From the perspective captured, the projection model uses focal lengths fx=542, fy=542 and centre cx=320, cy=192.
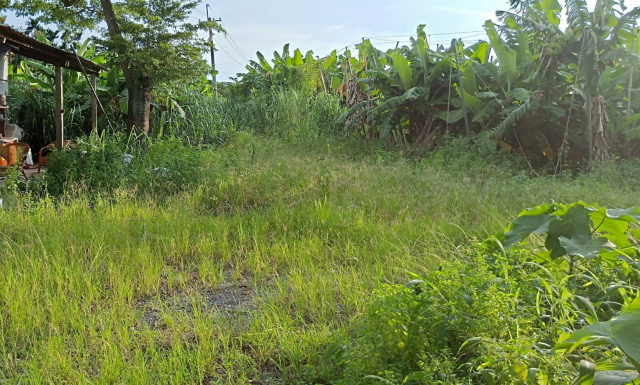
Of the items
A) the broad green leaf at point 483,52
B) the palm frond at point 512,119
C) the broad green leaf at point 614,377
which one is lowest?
the broad green leaf at point 614,377

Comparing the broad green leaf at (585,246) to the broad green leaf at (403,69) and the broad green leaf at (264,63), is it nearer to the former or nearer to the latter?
the broad green leaf at (403,69)

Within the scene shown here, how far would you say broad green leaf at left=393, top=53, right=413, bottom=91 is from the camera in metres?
10.8

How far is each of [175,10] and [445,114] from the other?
5319 millimetres

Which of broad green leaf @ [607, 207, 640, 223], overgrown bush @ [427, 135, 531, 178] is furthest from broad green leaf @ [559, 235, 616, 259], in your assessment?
overgrown bush @ [427, 135, 531, 178]

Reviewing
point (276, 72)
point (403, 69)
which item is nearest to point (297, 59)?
point (276, 72)

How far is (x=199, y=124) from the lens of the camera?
1204cm

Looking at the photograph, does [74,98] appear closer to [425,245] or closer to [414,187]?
[414,187]

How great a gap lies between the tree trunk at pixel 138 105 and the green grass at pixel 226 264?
278 cm

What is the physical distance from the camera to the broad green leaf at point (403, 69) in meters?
10.8

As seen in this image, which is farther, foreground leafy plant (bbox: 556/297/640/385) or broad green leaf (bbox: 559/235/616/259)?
broad green leaf (bbox: 559/235/616/259)

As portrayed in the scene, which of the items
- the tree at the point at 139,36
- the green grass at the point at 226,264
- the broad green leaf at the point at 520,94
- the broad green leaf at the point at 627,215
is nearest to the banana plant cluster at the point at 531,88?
the broad green leaf at the point at 520,94

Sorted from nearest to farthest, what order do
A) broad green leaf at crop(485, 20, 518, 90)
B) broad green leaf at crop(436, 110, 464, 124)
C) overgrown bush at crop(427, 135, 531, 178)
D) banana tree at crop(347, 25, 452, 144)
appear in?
overgrown bush at crop(427, 135, 531, 178) → broad green leaf at crop(485, 20, 518, 90) → broad green leaf at crop(436, 110, 464, 124) → banana tree at crop(347, 25, 452, 144)

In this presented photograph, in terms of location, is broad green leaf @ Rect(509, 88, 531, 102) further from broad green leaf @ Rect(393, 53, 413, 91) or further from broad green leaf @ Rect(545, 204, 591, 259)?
broad green leaf @ Rect(545, 204, 591, 259)

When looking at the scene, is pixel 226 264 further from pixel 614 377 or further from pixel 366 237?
pixel 614 377
